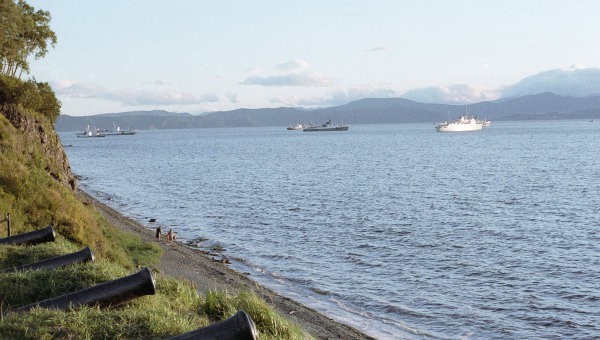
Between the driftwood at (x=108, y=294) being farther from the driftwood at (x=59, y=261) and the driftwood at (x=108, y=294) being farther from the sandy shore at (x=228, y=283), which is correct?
the sandy shore at (x=228, y=283)

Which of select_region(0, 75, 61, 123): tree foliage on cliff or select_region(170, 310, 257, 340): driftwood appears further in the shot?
select_region(0, 75, 61, 123): tree foliage on cliff

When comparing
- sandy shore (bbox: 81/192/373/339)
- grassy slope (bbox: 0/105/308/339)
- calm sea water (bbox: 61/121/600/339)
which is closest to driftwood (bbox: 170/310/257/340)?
grassy slope (bbox: 0/105/308/339)

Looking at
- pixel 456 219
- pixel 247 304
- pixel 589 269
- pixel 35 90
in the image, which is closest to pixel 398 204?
pixel 456 219

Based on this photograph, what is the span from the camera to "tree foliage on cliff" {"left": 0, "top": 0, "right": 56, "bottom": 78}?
132ft

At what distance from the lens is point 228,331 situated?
742 centimetres

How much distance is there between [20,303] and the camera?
390 inches

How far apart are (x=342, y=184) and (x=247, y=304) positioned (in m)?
56.2

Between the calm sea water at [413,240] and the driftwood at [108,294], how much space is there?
11782mm

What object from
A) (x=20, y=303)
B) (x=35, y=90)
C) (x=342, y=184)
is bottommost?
(x=342, y=184)

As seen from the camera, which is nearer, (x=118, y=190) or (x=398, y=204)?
(x=398, y=204)

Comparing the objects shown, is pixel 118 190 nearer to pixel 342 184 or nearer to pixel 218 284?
pixel 342 184

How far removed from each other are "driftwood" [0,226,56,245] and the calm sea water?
10.5 metres

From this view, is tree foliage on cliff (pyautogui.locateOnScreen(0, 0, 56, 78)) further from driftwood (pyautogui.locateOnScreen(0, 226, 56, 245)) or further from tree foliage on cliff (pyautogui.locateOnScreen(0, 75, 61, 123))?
driftwood (pyautogui.locateOnScreen(0, 226, 56, 245))

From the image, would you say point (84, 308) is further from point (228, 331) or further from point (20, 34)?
point (20, 34)
